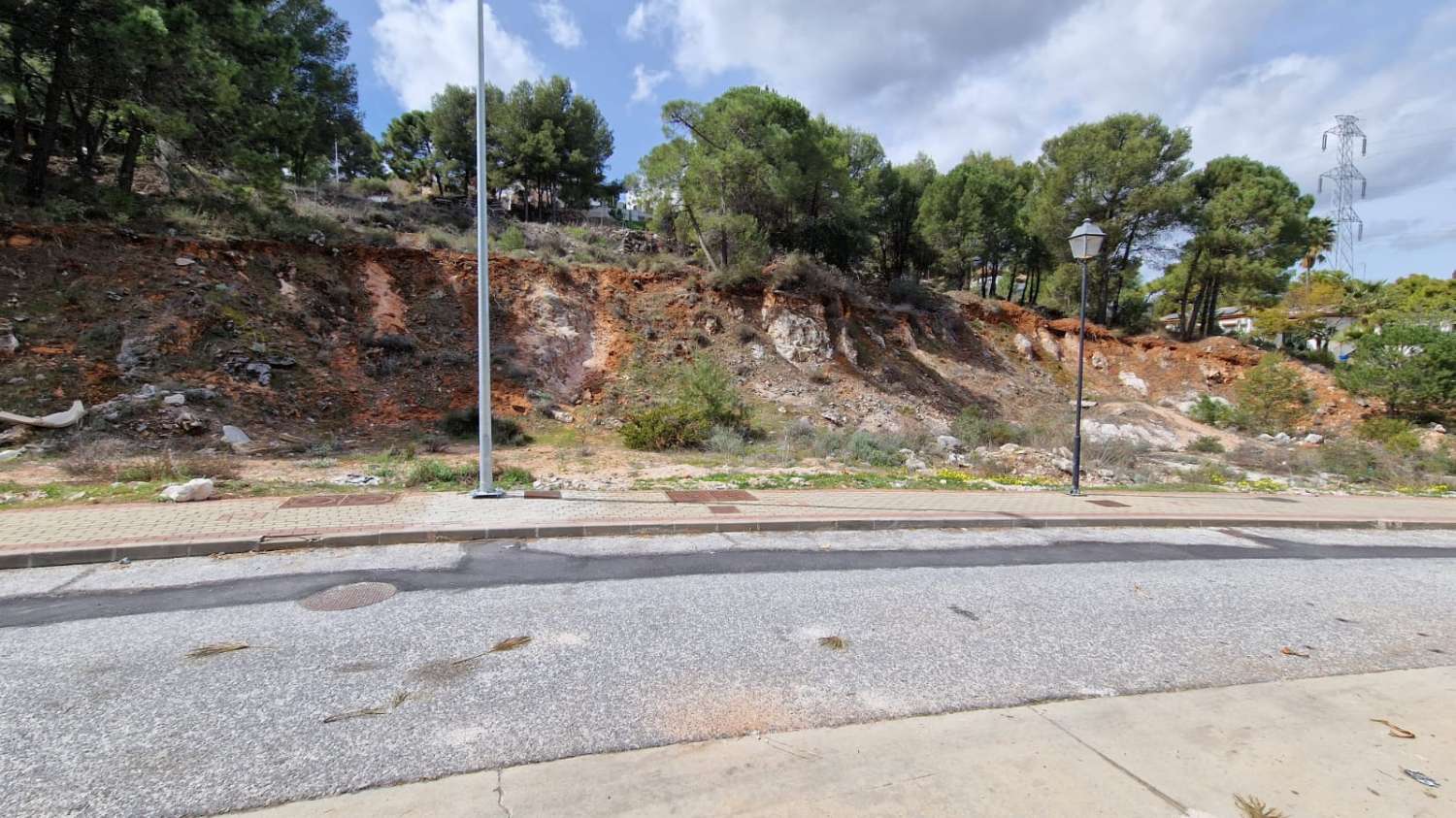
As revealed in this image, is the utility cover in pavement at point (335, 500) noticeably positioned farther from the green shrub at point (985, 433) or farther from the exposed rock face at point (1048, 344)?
the exposed rock face at point (1048, 344)

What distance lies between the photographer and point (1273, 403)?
24.9m

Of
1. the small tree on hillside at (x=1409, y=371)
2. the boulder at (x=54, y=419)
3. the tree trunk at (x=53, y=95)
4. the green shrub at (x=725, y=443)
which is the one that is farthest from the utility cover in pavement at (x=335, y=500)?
the small tree on hillside at (x=1409, y=371)

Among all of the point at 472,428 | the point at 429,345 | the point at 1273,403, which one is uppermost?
the point at 429,345

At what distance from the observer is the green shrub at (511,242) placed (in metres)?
23.7

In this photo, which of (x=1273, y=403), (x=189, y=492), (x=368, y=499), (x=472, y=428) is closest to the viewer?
(x=189, y=492)

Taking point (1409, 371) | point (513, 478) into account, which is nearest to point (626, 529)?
point (513, 478)

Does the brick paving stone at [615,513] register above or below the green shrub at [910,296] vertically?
below

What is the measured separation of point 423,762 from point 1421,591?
9408 mm

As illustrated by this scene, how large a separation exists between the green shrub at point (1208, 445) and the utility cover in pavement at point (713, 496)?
19417 millimetres

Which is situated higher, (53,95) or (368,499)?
(53,95)

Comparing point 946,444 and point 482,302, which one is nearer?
point 482,302

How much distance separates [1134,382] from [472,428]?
3166 centimetres

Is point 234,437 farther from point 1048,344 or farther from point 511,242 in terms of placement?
point 1048,344

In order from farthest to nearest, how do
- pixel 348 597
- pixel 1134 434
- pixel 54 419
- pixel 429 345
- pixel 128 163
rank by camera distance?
pixel 1134 434 → pixel 429 345 → pixel 128 163 → pixel 54 419 → pixel 348 597
